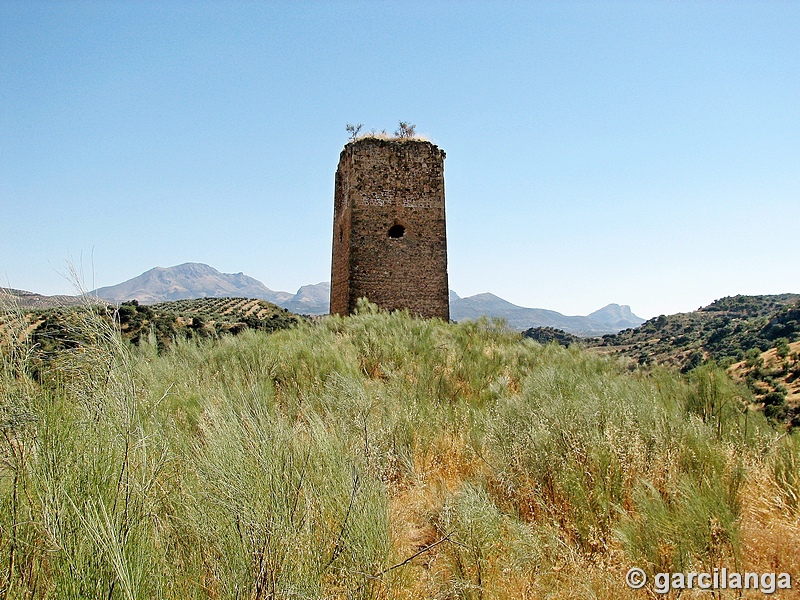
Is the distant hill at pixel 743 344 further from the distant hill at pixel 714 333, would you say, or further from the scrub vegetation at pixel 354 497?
the scrub vegetation at pixel 354 497

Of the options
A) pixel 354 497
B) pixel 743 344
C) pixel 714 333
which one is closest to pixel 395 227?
pixel 354 497

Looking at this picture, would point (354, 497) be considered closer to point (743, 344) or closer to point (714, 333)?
point (743, 344)

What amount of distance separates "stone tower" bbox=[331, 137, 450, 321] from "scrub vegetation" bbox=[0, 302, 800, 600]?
7.90 meters

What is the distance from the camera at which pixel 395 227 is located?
11.9 metres

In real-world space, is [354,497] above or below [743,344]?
above

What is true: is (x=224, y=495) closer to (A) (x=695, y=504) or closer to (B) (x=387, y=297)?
(A) (x=695, y=504)

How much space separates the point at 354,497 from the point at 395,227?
10067mm

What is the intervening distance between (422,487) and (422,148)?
33.6 ft

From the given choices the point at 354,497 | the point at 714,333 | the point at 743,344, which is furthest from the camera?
the point at 714,333

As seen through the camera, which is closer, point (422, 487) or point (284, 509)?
point (284, 509)

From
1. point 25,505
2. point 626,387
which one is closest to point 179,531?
point 25,505

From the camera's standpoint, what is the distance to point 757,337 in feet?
97.6

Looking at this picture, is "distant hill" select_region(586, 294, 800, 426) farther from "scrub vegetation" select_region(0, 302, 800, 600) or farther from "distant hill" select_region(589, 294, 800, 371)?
"scrub vegetation" select_region(0, 302, 800, 600)

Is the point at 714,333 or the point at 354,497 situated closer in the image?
the point at 354,497
